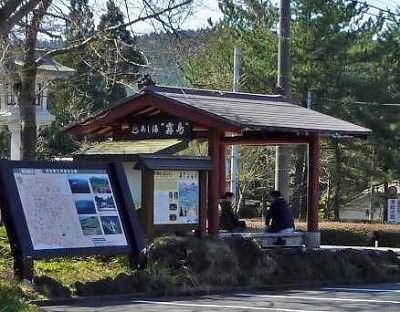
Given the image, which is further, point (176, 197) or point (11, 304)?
point (176, 197)

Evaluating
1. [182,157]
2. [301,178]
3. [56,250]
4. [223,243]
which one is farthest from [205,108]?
[301,178]

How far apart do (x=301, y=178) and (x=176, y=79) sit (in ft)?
89.2

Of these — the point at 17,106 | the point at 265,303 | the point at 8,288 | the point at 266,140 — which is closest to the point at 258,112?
the point at 266,140

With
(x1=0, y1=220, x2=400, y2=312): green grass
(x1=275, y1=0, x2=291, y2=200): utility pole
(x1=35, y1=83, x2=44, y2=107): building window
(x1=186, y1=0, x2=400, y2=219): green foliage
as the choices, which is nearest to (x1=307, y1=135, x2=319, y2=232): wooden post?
(x1=275, y1=0, x2=291, y2=200): utility pole

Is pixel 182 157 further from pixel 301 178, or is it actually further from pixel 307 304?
pixel 301 178

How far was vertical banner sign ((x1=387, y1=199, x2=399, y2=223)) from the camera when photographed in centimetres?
4238

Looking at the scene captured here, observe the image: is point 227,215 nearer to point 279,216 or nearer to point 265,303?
point 279,216

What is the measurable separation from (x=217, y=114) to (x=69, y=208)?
4.46m

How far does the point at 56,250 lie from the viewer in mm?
14148

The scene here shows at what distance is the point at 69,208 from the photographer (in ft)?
48.1

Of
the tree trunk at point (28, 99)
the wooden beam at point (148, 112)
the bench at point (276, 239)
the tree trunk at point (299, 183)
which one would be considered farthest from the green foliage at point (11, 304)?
the tree trunk at point (299, 183)

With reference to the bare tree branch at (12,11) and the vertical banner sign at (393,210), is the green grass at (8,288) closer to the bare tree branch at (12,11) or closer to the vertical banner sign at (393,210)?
the bare tree branch at (12,11)

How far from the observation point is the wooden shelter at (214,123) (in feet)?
59.9

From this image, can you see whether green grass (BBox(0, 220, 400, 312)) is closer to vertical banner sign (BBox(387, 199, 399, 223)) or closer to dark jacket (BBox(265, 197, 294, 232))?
dark jacket (BBox(265, 197, 294, 232))
